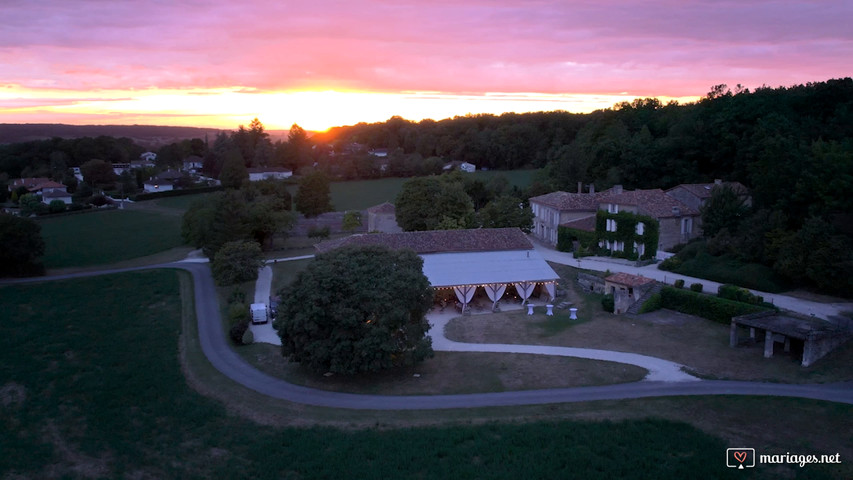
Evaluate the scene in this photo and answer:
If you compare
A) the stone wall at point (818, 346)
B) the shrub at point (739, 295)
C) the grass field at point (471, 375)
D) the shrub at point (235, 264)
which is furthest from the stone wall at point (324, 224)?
the stone wall at point (818, 346)

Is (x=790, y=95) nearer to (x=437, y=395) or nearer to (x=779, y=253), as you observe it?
(x=779, y=253)

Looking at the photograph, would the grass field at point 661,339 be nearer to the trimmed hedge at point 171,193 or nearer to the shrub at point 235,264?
the shrub at point 235,264

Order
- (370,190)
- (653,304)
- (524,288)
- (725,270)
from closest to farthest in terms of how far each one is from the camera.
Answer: (653,304) → (524,288) → (725,270) → (370,190)

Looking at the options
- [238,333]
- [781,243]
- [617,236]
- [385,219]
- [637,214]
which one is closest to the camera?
[238,333]

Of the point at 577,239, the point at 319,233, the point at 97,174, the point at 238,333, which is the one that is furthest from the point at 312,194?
the point at 97,174

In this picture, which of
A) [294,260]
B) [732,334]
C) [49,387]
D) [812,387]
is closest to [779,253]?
[732,334]

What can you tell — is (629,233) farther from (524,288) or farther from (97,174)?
(97,174)
